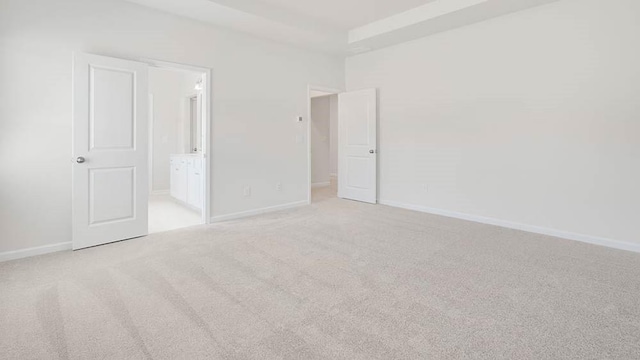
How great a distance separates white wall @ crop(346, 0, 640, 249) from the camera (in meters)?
3.27

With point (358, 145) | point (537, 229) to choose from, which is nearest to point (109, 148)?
point (358, 145)

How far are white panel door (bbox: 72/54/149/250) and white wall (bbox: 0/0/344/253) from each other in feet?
0.51

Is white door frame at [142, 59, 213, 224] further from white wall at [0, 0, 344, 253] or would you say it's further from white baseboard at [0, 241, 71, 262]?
white baseboard at [0, 241, 71, 262]

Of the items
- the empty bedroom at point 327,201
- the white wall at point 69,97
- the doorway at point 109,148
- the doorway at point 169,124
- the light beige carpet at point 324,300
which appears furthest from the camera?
the doorway at point 169,124

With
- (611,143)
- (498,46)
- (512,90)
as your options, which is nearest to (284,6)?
(498,46)

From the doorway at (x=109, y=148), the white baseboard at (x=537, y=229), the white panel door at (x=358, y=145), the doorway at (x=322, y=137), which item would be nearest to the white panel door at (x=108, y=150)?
the doorway at (x=109, y=148)

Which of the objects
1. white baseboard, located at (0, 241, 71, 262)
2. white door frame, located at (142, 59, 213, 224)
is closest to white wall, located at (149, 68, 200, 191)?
white door frame, located at (142, 59, 213, 224)

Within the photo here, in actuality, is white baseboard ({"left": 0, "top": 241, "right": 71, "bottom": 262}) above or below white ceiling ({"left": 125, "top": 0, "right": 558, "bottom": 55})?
below

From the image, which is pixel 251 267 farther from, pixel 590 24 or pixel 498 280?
pixel 590 24

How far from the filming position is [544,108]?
12.2 ft

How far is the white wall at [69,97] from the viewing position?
2.89 metres

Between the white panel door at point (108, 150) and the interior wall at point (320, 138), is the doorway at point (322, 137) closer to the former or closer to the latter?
the interior wall at point (320, 138)

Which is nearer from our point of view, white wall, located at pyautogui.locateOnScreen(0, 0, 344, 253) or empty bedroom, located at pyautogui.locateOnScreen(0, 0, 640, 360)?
empty bedroom, located at pyautogui.locateOnScreen(0, 0, 640, 360)

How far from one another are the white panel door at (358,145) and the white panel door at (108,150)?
11.3ft
